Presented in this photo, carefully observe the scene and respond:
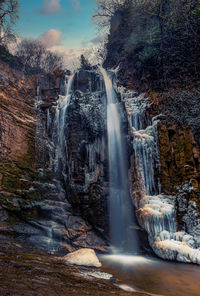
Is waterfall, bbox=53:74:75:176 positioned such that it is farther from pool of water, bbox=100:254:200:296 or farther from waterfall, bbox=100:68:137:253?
pool of water, bbox=100:254:200:296

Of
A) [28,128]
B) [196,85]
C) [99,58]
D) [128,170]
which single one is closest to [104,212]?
[128,170]

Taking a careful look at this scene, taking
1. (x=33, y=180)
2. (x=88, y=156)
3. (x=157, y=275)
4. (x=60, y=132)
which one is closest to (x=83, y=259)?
(x=157, y=275)

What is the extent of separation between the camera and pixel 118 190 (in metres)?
9.55

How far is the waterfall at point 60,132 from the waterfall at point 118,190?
2476mm

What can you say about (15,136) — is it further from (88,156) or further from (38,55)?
(38,55)

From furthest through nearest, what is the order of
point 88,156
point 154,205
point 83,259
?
point 88,156 → point 154,205 → point 83,259

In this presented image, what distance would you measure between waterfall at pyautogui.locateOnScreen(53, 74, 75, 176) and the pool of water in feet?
17.9

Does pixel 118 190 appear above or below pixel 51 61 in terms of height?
below

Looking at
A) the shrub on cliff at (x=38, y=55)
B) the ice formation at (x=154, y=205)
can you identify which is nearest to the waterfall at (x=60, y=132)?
the ice formation at (x=154, y=205)

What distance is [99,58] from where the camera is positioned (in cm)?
2286

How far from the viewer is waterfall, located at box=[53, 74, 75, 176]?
1070 centimetres

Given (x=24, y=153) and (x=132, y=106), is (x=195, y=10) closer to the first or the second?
(x=132, y=106)

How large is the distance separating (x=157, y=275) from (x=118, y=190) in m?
4.66

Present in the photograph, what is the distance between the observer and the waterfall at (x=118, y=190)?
8391 millimetres
